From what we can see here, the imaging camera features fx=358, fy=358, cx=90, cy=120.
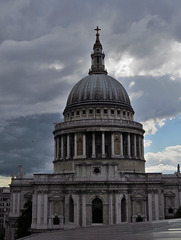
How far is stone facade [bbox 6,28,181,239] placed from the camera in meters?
58.2

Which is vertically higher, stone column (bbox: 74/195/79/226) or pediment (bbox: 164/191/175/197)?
pediment (bbox: 164/191/175/197)

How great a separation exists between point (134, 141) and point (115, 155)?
580 cm

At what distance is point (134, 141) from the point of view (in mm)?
71312

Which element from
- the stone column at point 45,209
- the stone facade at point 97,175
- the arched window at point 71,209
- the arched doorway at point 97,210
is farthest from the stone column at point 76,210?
the stone column at point 45,209

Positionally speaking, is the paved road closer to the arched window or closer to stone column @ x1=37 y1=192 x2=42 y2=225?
stone column @ x1=37 y1=192 x2=42 y2=225

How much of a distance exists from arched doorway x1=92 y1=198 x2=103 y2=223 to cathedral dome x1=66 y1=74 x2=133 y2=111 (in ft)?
73.4

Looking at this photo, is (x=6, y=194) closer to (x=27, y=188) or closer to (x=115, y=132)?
(x=27, y=188)

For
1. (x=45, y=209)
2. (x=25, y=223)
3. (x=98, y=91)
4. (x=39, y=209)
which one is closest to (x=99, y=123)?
(x=98, y=91)

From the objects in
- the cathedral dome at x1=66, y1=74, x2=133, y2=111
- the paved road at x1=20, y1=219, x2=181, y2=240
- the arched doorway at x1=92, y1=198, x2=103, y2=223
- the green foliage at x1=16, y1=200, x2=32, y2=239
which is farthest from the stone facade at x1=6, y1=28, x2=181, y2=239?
the paved road at x1=20, y1=219, x2=181, y2=240

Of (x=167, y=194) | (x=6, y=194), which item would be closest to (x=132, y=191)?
(x=167, y=194)

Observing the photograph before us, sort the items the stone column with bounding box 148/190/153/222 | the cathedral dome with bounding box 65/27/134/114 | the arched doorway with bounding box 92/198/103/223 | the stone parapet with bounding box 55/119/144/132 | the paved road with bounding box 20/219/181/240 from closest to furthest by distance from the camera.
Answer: the paved road with bounding box 20/219/181/240 < the arched doorway with bounding box 92/198/103/223 < the stone column with bounding box 148/190/153/222 < the stone parapet with bounding box 55/119/144/132 < the cathedral dome with bounding box 65/27/134/114

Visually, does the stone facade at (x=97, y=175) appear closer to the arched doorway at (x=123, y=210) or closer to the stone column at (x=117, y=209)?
the stone column at (x=117, y=209)

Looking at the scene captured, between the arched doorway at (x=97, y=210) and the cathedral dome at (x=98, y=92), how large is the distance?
880 inches

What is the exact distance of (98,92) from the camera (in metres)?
74.4
